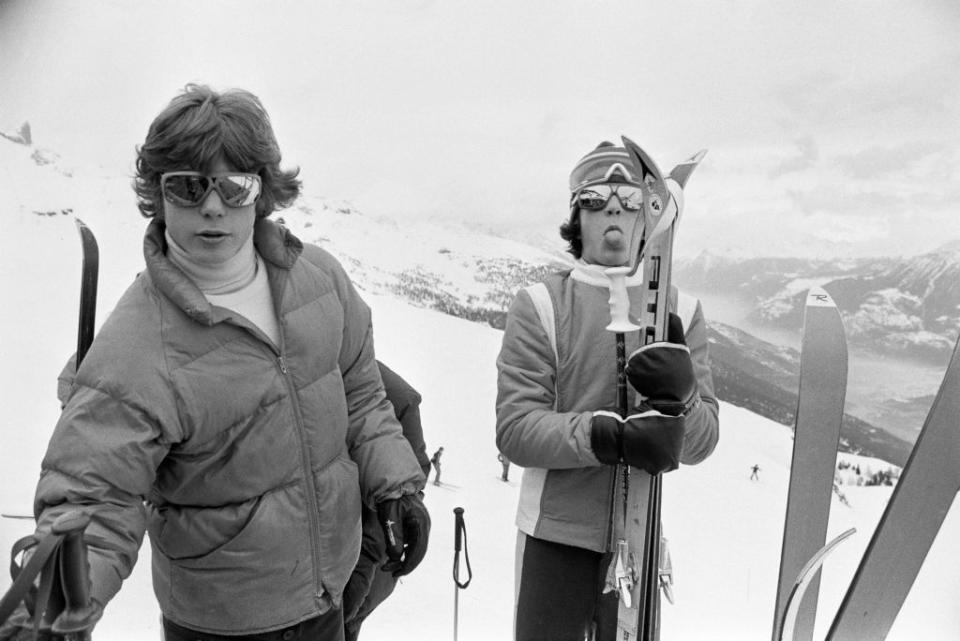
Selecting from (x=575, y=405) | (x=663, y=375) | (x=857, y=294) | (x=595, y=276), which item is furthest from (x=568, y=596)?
(x=857, y=294)

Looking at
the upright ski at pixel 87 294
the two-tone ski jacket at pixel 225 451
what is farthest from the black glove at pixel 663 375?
the upright ski at pixel 87 294

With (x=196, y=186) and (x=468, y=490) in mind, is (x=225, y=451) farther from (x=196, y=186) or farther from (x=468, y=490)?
(x=468, y=490)

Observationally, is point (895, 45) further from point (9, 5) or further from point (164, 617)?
point (9, 5)

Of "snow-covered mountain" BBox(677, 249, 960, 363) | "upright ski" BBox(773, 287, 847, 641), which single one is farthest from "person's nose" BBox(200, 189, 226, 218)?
"snow-covered mountain" BBox(677, 249, 960, 363)

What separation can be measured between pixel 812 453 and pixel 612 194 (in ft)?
2.38

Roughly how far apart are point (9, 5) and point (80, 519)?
1.80 m

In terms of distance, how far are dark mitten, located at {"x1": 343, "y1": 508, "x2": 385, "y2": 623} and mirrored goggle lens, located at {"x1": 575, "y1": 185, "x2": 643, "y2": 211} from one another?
67 cm

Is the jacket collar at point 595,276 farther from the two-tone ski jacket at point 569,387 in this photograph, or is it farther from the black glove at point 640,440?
the black glove at point 640,440

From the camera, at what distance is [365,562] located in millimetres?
1250

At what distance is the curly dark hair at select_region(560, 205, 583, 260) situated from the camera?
142 cm

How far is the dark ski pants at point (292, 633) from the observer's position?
3.34 ft

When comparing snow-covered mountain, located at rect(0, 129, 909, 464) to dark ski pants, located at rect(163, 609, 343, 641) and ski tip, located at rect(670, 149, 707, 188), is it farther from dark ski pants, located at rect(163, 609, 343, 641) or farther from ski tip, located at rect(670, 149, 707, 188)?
dark ski pants, located at rect(163, 609, 343, 641)

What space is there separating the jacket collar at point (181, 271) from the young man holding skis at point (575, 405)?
45 centimetres

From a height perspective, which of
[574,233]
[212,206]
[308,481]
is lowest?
[308,481]
